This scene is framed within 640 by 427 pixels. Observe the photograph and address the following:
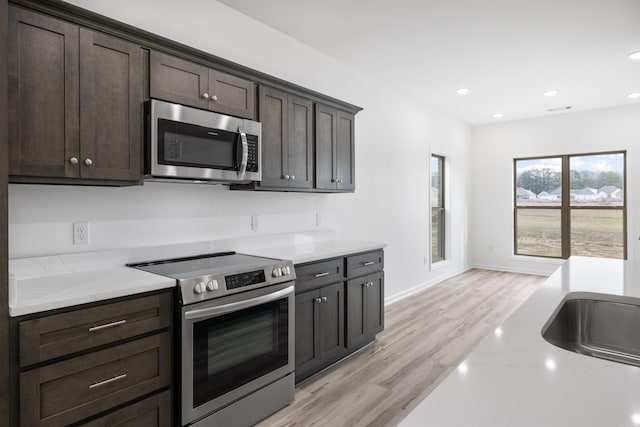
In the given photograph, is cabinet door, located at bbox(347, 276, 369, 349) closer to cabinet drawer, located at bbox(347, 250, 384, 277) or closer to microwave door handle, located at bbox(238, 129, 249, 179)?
cabinet drawer, located at bbox(347, 250, 384, 277)

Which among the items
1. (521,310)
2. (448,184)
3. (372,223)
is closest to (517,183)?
(448,184)

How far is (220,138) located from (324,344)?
1646 millimetres

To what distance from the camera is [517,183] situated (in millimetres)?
6930

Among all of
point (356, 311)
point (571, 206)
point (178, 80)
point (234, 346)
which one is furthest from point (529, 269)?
point (178, 80)

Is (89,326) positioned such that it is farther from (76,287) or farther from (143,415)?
(143,415)

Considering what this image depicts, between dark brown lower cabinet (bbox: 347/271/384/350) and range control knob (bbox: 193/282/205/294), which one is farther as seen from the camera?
dark brown lower cabinet (bbox: 347/271/384/350)

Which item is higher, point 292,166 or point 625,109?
point 625,109

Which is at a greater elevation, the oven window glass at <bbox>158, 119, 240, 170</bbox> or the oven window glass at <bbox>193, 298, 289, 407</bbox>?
the oven window glass at <bbox>158, 119, 240, 170</bbox>

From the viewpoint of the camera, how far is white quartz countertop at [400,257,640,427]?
64 centimetres

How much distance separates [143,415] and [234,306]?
0.64 meters

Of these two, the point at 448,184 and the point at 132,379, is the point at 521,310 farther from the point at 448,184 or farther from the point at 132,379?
the point at 448,184

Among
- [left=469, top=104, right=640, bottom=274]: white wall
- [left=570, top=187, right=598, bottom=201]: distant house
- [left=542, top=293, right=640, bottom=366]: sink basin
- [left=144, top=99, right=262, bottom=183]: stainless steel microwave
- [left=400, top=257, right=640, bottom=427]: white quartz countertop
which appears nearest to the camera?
[left=400, top=257, right=640, bottom=427]: white quartz countertop

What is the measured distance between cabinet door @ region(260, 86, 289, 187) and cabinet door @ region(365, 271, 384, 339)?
119cm

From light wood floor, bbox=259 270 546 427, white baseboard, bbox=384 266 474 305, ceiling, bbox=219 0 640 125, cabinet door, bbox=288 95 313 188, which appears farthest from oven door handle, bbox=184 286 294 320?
white baseboard, bbox=384 266 474 305
